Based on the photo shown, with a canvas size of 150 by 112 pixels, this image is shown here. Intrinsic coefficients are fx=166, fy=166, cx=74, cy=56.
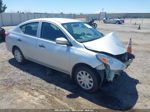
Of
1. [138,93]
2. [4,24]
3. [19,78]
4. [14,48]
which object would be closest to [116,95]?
[138,93]

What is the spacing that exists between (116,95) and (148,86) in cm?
118

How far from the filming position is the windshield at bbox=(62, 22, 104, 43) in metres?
4.65

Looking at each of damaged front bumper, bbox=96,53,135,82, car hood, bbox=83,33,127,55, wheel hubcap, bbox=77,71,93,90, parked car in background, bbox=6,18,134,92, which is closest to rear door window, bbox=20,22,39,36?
parked car in background, bbox=6,18,134,92

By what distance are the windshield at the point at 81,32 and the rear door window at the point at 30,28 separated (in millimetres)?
1147

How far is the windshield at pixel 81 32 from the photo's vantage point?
4.65 metres

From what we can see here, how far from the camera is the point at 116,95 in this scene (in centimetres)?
422

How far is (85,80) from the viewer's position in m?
4.28

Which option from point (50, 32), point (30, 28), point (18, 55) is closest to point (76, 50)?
point (50, 32)

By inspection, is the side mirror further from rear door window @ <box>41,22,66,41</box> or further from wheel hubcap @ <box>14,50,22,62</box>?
wheel hubcap @ <box>14,50,22,62</box>

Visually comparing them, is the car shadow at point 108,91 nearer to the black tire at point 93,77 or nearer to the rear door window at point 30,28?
the black tire at point 93,77

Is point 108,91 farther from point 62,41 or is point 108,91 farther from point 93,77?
point 62,41

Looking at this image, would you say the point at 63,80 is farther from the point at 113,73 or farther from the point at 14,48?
the point at 14,48

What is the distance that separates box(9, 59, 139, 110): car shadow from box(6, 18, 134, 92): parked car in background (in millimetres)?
243

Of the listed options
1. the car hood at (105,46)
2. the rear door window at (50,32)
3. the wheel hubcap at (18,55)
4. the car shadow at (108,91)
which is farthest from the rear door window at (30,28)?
the car hood at (105,46)
